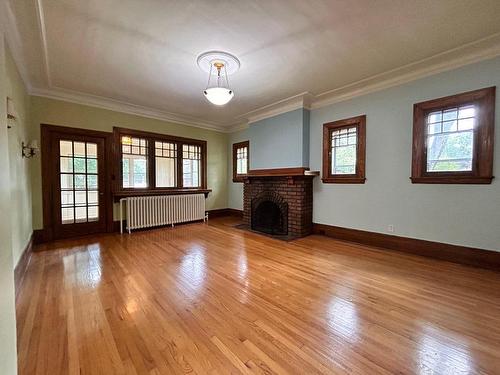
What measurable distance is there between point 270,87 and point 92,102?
3.57 metres

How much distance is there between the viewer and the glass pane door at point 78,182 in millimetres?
4289

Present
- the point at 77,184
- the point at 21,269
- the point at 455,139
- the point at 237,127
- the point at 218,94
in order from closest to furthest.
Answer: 1. the point at 21,269
2. the point at 218,94
3. the point at 455,139
4. the point at 77,184
5. the point at 237,127

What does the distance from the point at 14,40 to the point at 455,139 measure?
5691 millimetres

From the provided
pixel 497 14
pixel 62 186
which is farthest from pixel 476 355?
pixel 62 186

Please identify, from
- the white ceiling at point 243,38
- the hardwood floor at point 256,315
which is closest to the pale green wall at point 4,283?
the hardwood floor at point 256,315

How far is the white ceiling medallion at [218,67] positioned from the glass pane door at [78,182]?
10.2 ft

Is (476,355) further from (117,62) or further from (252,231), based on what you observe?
(117,62)

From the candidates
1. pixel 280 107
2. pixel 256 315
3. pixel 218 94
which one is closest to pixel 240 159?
pixel 280 107

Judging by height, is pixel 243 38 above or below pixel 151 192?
Result: above

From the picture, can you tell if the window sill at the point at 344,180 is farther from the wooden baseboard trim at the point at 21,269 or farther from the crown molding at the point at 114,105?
the wooden baseboard trim at the point at 21,269

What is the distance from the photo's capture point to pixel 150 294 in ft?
7.41

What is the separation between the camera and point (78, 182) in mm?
4438

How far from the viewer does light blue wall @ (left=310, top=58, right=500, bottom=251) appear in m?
2.90

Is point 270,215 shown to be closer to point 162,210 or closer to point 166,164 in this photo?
point 162,210
